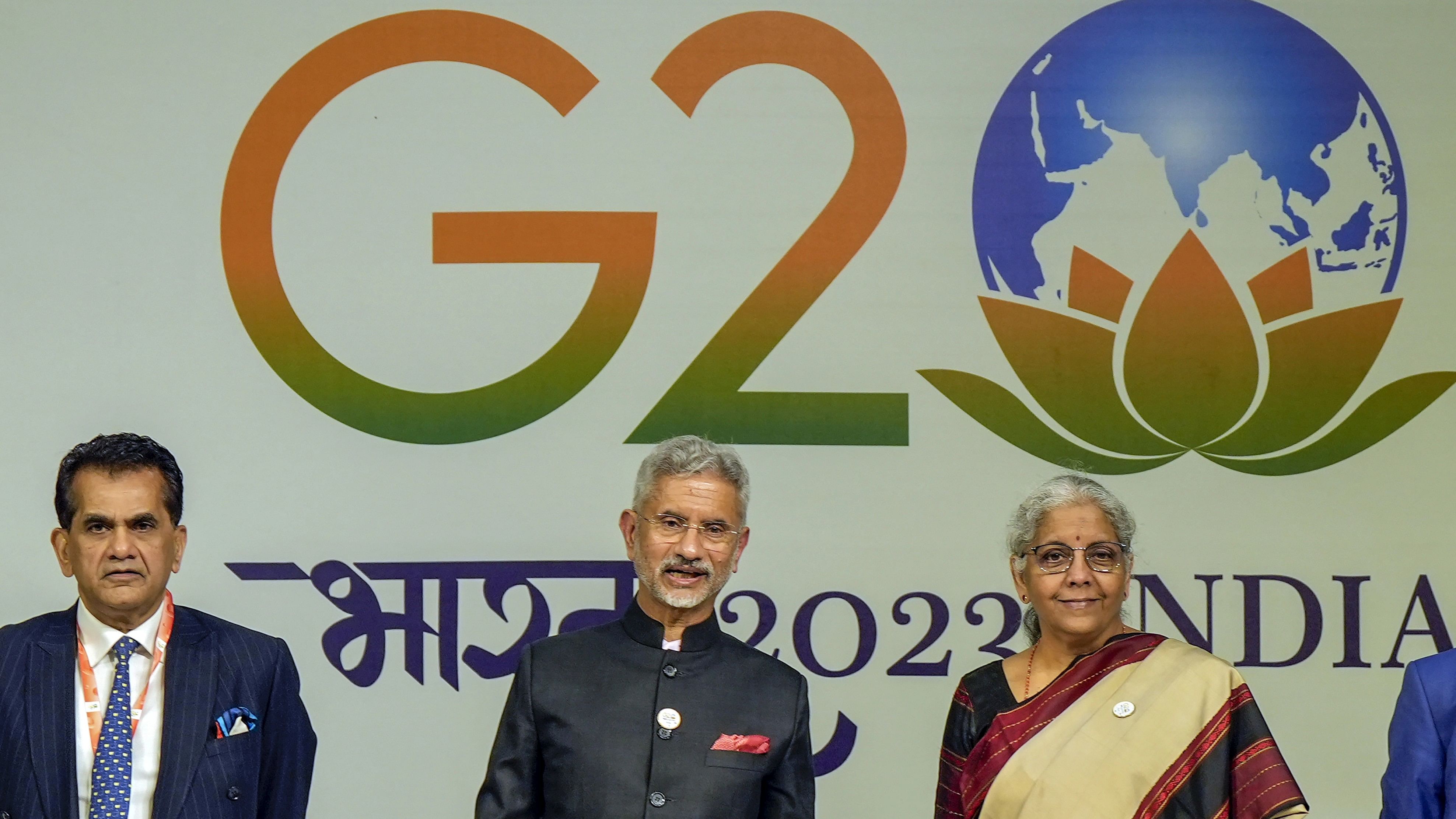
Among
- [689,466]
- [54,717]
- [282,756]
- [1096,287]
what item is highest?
[1096,287]

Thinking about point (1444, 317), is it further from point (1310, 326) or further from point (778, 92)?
point (778, 92)

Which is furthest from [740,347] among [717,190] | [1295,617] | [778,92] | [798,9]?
[1295,617]

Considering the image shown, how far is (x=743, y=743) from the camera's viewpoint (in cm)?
224

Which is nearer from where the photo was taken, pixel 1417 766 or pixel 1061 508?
pixel 1417 766

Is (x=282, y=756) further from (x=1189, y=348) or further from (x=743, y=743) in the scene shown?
(x=1189, y=348)

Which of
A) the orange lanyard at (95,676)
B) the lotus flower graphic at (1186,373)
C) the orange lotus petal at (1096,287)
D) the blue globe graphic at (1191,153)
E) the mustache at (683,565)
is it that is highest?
the blue globe graphic at (1191,153)

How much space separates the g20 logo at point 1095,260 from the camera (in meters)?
3.23

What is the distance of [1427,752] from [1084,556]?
547 mm

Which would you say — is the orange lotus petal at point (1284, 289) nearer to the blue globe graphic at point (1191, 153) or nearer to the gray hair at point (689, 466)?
the blue globe graphic at point (1191, 153)

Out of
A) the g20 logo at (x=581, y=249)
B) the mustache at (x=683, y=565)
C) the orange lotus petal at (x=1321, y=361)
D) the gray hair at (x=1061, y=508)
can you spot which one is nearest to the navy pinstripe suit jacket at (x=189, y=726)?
the mustache at (x=683, y=565)

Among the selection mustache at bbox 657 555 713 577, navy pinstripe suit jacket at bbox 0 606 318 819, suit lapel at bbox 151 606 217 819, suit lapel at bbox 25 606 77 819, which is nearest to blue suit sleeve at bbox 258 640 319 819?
navy pinstripe suit jacket at bbox 0 606 318 819

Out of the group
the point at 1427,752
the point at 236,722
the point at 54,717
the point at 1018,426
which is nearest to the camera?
the point at 1427,752

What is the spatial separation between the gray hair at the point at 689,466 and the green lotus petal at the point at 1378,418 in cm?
155

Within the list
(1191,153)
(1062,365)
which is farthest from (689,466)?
(1191,153)
